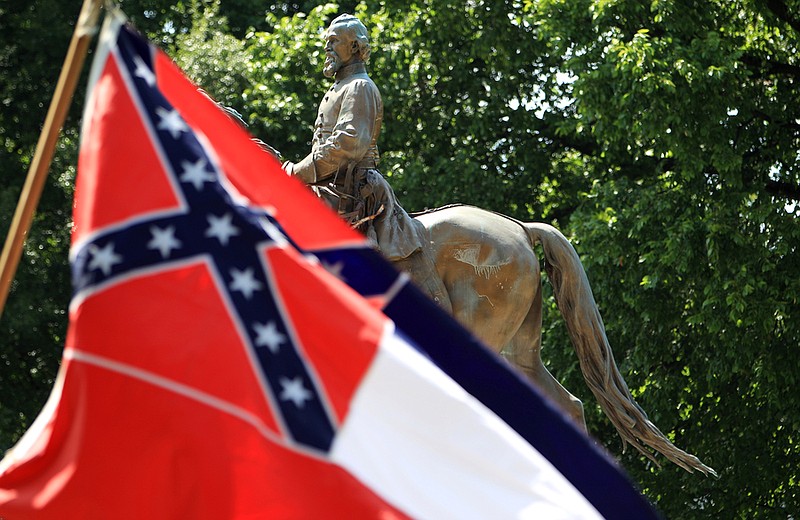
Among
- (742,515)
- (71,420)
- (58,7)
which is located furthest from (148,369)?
(58,7)

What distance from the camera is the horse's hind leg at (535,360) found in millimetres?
8648

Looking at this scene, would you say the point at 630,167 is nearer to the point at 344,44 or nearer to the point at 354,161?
the point at 344,44

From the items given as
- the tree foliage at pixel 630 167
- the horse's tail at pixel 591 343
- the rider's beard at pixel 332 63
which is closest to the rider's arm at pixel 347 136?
the rider's beard at pixel 332 63

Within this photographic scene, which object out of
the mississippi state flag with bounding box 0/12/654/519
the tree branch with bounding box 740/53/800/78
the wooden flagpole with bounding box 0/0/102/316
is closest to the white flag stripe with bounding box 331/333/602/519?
the mississippi state flag with bounding box 0/12/654/519

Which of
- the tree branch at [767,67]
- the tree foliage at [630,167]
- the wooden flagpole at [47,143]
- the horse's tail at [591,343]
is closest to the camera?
the wooden flagpole at [47,143]

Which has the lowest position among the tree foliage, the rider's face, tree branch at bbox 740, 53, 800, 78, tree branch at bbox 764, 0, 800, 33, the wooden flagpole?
the tree foliage

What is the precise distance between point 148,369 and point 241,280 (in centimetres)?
28

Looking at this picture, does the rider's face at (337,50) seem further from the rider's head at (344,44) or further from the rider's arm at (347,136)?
the rider's arm at (347,136)

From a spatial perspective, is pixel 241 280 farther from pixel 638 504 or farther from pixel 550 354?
pixel 550 354

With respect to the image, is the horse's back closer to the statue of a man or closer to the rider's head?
the statue of a man

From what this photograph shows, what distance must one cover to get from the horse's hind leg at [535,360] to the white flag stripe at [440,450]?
207 inches

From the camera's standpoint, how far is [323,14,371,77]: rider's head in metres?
8.46

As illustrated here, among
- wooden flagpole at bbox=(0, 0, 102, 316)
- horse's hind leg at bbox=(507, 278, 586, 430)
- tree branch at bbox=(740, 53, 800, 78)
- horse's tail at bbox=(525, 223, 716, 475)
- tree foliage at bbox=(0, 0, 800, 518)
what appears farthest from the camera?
tree branch at bbox=(740, 53, 800, 78)

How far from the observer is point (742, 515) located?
16.9 m
